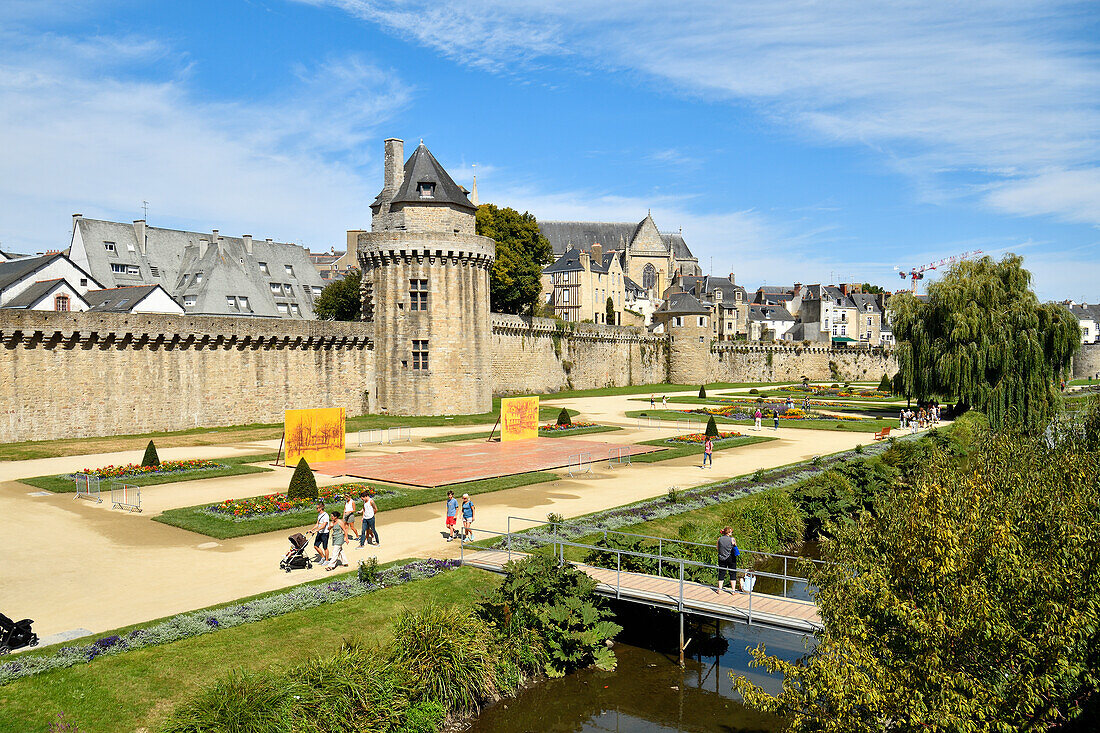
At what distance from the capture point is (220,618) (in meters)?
13.3

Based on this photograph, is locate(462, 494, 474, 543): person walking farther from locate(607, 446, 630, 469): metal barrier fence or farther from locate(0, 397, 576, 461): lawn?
locate(0, 397, 576, 461): lawn

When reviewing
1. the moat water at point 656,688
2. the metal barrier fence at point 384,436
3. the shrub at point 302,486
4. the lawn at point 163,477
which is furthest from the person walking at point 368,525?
the metal barrier fence at point 384,436

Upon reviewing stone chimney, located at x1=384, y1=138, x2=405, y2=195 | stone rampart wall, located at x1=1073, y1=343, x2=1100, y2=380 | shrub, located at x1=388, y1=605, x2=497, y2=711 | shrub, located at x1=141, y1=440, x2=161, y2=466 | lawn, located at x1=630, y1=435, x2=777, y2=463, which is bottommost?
shrub, located at x1=388, y1=605, x2=497, y2=711

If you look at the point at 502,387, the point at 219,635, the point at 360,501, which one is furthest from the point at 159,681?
the point at 502,387

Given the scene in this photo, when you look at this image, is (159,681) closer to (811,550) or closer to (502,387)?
(811,550)

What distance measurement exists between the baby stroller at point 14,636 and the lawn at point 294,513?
21.8 ft

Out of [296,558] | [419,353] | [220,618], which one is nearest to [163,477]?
[296,558]

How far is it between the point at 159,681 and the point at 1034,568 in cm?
1205

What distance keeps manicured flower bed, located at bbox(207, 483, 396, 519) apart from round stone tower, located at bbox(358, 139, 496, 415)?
2546 centimetres

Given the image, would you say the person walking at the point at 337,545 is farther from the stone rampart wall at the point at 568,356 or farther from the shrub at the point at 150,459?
the stone rampart wall at the point at 568,356

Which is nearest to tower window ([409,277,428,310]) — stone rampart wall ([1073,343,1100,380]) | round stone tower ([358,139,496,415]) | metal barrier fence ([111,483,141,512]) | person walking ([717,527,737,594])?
round stone tower ([358,139,496,415])

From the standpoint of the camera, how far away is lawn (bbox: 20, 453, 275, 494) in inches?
983

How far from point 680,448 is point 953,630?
1044 inches

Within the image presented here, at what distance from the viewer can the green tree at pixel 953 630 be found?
29.7 ft
